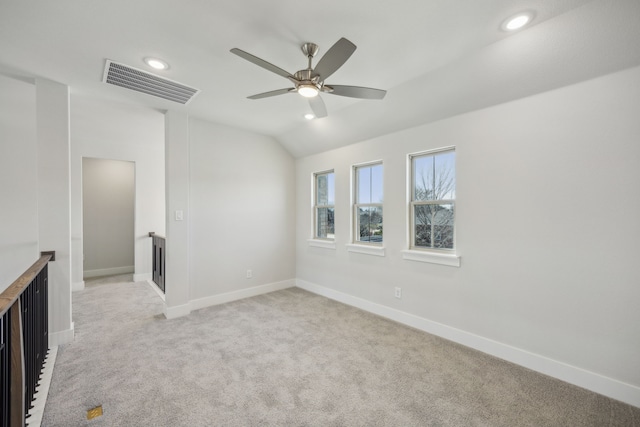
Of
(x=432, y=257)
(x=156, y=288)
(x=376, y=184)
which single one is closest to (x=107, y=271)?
(x=156, y=288)

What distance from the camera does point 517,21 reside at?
6.09ft

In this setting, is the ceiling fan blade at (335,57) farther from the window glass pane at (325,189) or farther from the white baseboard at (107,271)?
the white baseboard at (107,271)

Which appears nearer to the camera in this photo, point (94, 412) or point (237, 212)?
point (94, 412)

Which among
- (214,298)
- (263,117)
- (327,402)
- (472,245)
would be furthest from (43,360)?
(472,245)

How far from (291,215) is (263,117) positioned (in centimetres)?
186

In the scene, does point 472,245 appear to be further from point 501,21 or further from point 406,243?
point 501,21

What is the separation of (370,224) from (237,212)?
2085 millimetres

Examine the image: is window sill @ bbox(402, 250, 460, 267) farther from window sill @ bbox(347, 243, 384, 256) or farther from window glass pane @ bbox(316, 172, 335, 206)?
window glass pane @ bbox(316, 172, 335, 206)

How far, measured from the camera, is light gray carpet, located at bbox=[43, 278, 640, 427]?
6.02 ft

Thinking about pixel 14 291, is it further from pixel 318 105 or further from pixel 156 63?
pixel 318 105

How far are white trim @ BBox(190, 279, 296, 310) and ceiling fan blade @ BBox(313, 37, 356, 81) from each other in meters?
3.39

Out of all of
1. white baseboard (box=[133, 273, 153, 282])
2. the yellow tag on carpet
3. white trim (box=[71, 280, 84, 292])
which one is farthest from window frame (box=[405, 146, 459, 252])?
white trim (box=[71, 280, 84, 292])

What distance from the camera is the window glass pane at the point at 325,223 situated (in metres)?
4.57

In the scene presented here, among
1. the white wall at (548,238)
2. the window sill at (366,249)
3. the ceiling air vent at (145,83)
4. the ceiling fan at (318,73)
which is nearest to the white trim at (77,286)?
the ceiling air vent at (145,83)
